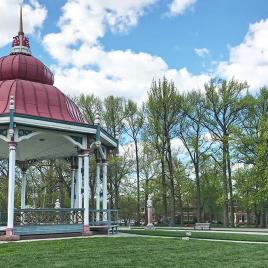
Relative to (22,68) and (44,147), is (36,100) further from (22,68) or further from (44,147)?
(44,147)

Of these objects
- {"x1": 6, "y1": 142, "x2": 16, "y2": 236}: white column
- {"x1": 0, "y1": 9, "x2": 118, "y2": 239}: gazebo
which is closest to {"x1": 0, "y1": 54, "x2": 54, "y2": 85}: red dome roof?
{"x1": 0, "y1": 9, "x2": 118, "y2": 239}: gazebo

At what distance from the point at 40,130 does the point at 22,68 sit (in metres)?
3.66

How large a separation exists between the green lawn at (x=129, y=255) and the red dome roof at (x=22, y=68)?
894 cm

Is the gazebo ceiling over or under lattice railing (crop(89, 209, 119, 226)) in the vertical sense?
over

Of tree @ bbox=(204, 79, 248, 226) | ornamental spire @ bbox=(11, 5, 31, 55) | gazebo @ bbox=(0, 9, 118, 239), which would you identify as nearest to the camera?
gazebo @ bbox=(0, 9, 118, 239)

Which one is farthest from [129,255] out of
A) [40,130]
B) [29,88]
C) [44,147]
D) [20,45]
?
[20,45]

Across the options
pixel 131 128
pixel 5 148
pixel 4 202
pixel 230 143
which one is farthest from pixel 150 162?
pixel 5 148

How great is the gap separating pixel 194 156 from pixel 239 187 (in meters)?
5.81

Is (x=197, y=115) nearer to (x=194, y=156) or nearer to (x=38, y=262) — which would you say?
(x=194, y=156)

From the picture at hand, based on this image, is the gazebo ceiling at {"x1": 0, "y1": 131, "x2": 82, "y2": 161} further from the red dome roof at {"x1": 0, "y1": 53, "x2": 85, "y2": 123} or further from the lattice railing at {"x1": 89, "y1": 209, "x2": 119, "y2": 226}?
the lattice railing at {"x1": 89, "y1": 209, "x2": 119, "y2": 226}

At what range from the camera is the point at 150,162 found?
44656 mm

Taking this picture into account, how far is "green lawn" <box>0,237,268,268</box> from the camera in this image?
10.1 meters

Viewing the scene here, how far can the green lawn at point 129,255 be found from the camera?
1012 centimetres

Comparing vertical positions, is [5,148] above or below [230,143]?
below
